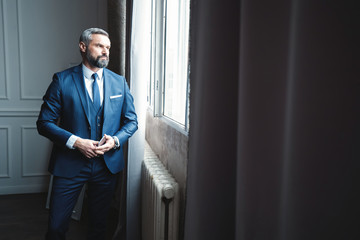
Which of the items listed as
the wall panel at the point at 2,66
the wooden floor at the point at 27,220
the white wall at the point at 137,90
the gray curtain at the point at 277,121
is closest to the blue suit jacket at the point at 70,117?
the white wall at the point at 137,90

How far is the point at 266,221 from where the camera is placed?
43 centimetres

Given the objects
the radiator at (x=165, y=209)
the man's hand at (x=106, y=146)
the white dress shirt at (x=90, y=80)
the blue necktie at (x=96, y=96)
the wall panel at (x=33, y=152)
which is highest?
the white dress shirt at (x=90, y=80)

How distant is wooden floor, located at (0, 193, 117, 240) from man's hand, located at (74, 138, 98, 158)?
1202mm

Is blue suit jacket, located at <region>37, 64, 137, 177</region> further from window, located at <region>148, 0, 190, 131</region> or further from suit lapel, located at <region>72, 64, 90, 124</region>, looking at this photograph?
window, located at <region>148, 0, 190, 131</region>

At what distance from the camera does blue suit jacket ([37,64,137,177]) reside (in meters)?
1.67

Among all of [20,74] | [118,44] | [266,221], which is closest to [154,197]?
[266,221]

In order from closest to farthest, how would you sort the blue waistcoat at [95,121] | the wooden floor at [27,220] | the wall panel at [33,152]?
1. the blue waistcoat at [95,121]
2. the wooden floor at [27,220]
3. the wall panel at [33,152]

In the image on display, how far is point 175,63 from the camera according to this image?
6.78ft

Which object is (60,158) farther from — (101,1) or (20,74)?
(101,1)

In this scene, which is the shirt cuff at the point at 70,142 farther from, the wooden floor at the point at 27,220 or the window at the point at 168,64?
the wooden floor at the point at 27,220

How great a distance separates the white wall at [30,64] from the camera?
3438mm

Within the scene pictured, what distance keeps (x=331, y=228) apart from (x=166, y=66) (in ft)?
6.21

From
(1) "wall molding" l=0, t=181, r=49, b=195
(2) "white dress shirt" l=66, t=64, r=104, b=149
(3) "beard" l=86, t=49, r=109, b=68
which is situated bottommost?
(1) "wall molding" l=0, t=181, r=49, b=195

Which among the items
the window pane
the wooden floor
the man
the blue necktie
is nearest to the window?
the window pane
